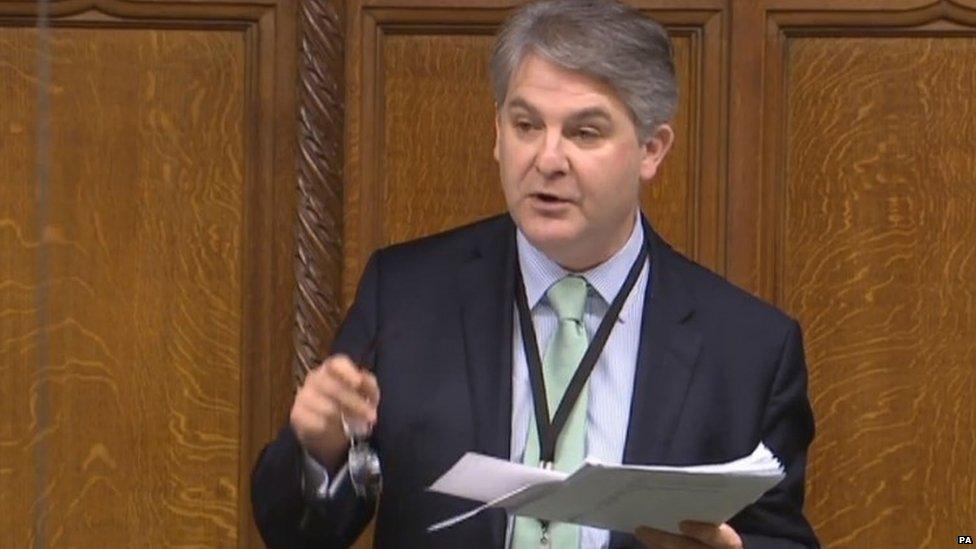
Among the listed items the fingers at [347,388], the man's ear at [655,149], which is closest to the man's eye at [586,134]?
the man's ear at [655,149]

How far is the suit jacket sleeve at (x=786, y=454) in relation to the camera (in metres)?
3.39

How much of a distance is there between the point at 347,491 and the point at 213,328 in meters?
0.80

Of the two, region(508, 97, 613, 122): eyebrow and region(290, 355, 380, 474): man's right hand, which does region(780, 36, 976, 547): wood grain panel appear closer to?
region(508, 97, 613, 122): eyebrow

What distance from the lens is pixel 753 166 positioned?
13.0 ft

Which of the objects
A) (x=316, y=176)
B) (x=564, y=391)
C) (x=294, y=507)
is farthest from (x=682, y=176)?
(x=294, y=507)

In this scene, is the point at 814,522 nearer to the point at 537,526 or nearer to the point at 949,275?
the point at 949,275

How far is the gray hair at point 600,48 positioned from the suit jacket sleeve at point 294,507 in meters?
0.51

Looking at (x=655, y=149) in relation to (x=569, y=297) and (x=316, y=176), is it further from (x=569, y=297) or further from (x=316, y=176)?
(x=316, y=176)

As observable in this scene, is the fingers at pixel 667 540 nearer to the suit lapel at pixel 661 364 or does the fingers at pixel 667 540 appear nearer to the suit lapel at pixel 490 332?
the suit lapel at pixel 661 364

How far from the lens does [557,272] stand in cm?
346

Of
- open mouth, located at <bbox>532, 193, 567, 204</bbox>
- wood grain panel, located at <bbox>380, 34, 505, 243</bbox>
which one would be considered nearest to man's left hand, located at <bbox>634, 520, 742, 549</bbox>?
open mouth, located at <bbox>532, 193, 567, 204</bbox>

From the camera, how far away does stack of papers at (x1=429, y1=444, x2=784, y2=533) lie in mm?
2945

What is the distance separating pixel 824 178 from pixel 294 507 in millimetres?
1188

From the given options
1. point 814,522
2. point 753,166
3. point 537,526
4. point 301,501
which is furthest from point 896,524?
point 301,501
